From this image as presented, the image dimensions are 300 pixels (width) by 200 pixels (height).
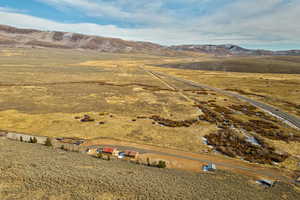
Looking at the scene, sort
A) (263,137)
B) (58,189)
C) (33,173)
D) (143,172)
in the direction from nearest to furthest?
(58,189)
(33,173)
(143,172)
(263,137)

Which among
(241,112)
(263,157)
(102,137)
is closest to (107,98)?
(102,137)

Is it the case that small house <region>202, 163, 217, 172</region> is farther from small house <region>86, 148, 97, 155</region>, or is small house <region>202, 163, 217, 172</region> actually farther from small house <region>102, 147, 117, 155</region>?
small house <region>86, 148, 97, 155</region>

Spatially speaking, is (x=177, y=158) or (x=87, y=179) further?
(x=177, y=158)

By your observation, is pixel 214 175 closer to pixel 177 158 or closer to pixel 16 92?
pixel 177 158

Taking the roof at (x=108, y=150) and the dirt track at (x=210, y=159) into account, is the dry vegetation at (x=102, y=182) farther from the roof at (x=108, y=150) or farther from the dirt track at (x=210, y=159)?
the roof at (x=108, y=150)

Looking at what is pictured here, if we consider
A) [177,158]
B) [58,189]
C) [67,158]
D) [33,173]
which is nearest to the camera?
[58,189]

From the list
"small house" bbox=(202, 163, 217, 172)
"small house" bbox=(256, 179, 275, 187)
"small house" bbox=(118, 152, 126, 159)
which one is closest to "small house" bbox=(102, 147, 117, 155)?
"small house" bbox=(118, 152, 126, 159)

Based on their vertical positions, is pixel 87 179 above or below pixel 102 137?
above

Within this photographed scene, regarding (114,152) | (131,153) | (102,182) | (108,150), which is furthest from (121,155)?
(102,182)
